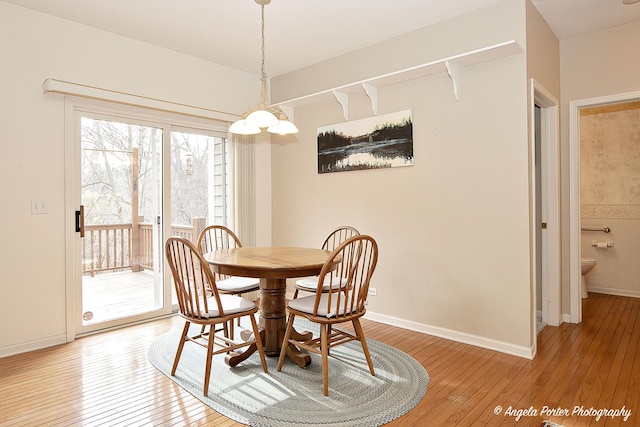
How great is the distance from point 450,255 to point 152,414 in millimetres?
2431

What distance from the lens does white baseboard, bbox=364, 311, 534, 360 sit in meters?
2.82

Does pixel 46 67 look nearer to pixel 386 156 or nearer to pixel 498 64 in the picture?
pixel 386 156

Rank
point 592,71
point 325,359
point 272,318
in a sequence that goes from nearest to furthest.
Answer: point 325,359, point 272,318, point 592,71

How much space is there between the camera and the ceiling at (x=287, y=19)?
2.95 meters

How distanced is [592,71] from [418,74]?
64.6 inches

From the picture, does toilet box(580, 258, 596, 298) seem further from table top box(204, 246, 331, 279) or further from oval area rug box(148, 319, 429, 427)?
table top box(204, 246, 331, 279)

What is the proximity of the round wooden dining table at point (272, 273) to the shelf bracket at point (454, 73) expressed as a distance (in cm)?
170

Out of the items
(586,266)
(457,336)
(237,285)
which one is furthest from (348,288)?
(586,266)

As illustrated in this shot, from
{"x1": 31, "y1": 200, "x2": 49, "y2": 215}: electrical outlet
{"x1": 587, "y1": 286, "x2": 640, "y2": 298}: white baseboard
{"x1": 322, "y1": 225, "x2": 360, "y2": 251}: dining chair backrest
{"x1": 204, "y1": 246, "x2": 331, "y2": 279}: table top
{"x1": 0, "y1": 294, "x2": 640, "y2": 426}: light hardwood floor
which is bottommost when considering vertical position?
{"x1": 0, "y1": 294, "x2": 640, "y2": 426}: light hardwood floor

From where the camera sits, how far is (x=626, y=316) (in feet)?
12.3

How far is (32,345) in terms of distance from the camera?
302 cm

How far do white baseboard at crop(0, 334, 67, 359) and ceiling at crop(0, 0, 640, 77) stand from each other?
264 centimetres

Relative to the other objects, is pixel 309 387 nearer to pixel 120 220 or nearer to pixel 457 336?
pixel 457 336

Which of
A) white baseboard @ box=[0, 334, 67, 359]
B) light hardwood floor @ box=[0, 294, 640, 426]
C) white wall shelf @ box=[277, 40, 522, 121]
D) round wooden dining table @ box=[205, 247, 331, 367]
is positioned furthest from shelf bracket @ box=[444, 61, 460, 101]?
white baseboard @ box=[0, 334, 67, 359]
